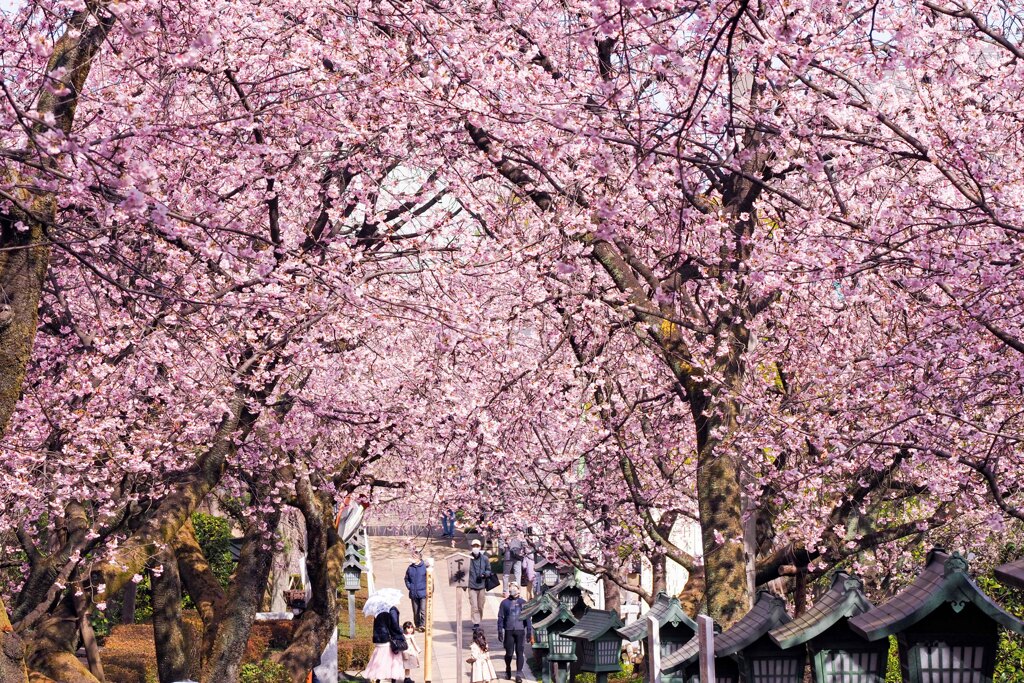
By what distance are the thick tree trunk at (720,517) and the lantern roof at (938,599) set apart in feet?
12.2

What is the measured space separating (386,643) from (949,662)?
40.3 feet

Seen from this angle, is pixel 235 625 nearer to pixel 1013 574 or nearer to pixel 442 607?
pixel 1013 574

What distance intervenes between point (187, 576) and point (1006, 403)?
11941mm

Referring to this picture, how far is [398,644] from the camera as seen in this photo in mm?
16844

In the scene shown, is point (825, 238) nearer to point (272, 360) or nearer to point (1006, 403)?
point (1006, 403)

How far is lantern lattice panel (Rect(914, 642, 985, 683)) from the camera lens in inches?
224

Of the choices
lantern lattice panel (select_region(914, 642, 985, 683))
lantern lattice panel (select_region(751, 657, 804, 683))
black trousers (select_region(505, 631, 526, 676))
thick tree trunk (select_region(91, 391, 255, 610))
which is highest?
thick tree trunk (select_region(91, 391, 255, 610))

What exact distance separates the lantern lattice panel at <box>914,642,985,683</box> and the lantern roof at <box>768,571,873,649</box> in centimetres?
50

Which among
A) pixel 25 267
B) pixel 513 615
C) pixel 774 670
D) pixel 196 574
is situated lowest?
pixel 513 615

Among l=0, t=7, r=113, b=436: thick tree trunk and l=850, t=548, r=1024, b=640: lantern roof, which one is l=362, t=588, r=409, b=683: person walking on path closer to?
l=0, t=7, r=113, b=436: thick tree trunk

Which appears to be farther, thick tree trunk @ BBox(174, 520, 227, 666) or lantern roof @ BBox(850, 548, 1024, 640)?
→ thick tree trunk @ BBox(174, 520, 227, 666)

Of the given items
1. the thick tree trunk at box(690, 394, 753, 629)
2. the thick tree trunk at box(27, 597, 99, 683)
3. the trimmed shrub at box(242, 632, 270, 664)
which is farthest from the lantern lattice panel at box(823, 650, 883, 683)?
the trimmed shrub at box(242, 632, 270, 664)

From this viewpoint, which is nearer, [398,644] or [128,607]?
[398,644]

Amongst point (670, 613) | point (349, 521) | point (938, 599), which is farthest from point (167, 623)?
point (938, 599)
